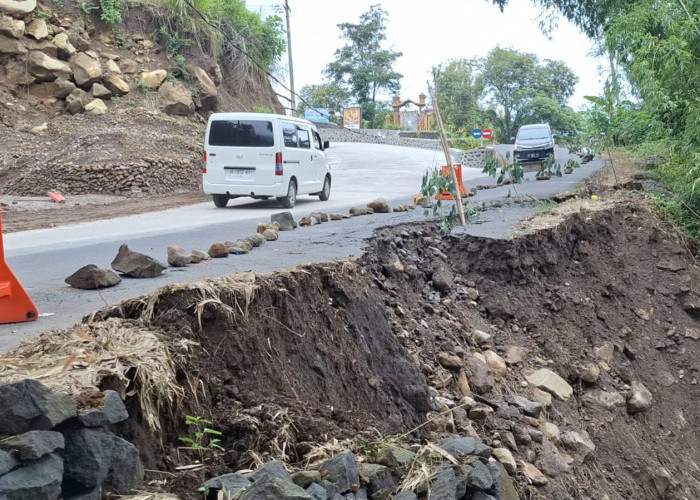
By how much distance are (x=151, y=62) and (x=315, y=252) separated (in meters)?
19.9

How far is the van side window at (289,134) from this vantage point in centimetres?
1712

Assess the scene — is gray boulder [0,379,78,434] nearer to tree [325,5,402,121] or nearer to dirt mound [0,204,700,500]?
dirt mound [0,204,700,500]

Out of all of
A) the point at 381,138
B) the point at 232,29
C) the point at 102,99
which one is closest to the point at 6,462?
the point at 102,99

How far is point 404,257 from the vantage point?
8.02 meters

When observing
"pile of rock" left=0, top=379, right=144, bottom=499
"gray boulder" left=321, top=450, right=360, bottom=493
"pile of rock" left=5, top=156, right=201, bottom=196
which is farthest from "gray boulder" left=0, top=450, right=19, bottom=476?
"pile of rock" left=5, top=156, right=201, bottom=196

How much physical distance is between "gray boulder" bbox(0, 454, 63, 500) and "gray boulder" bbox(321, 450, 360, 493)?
1.38 metres

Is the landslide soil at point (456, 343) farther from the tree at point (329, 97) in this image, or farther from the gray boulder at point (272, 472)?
the tree at point (329, 97)

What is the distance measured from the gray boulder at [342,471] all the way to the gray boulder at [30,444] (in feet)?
4.69

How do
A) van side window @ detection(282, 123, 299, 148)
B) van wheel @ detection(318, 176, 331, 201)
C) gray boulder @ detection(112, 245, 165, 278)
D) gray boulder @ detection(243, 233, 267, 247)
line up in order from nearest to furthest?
gray boulder @ detection(112, 245, 165, 278) → gray boulder @ detection(243, 233, 267, 247) → van side window @ detection(282, 123, 299, 148) → van wheel @ detection(318, 176, 331, 201)

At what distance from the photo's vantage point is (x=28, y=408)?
3.01 metres

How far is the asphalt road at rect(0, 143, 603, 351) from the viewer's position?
589cm

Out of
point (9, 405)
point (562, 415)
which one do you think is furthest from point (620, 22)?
point (9, 405)

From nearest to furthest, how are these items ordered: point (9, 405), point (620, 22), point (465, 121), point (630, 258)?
point (9, 405)
point (630, 258)
point (620, 22)
point (465, 121)

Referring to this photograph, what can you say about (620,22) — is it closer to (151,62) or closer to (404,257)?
(404,257)
